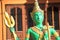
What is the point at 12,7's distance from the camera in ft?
23.1

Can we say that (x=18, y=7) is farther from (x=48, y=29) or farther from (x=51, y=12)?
(x=48, y=29)

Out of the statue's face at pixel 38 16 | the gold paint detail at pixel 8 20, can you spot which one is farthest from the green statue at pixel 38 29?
the gold paint detail at pixel 8 20

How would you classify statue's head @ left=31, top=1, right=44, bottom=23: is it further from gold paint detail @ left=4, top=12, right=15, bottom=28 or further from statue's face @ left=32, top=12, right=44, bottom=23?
gold paint detail @ left=4, top=12, right=15, bottom=28

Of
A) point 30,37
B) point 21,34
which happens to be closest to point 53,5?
point 21,34

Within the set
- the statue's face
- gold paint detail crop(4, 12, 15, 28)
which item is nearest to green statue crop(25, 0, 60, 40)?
the statue's face

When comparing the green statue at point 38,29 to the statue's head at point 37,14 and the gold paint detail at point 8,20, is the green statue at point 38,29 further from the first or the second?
the gold paint detail at point 8,20

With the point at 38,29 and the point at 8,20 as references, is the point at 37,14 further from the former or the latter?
the point at 8,20

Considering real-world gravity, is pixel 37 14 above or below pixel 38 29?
above

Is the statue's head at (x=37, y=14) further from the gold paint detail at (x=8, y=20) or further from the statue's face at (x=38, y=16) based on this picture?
the gold paint detail at (x=8, y=20)

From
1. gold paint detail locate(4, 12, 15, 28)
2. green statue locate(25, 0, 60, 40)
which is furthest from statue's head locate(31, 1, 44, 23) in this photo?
gold paint detail locate(4, 12, 15, 28)

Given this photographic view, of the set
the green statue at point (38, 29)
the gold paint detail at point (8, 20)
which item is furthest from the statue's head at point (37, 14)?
the gold paint detail at point (8, 20)

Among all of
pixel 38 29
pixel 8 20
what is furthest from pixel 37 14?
pixel 8 20

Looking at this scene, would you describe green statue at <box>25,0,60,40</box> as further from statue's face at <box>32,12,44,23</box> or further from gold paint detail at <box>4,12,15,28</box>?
gold paint detail at <box>4,12,15,28</box>

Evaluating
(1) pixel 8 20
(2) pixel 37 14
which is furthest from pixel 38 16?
(1) pixel 8 20
